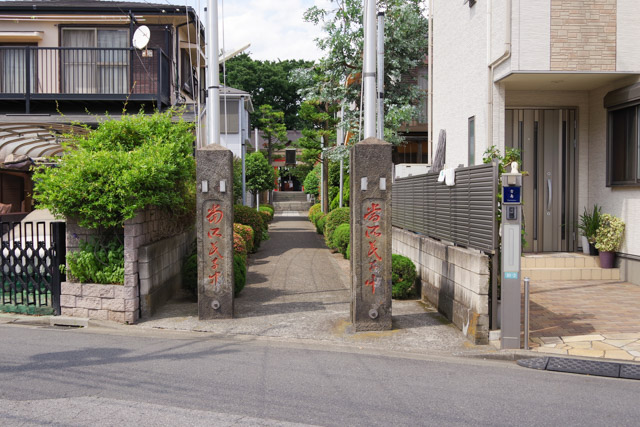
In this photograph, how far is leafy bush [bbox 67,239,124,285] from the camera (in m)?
8.88

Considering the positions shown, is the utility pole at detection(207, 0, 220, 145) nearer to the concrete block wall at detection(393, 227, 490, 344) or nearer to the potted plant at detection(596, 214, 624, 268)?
the concrete block wall at detection(393, 227, 490, 344)

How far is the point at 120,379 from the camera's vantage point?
19.0ft

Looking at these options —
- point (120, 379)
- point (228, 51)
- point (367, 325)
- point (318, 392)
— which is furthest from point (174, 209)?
point (228, 51)

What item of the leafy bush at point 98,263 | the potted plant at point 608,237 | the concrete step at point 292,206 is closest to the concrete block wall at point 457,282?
the potted plant at point 608,237

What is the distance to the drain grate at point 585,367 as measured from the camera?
6.32 metres

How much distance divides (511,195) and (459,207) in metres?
1.81

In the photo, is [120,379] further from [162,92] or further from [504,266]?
[162,92]

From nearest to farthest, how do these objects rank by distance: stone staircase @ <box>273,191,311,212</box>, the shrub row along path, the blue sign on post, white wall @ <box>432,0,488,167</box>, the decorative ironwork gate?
the blue sign on post < the shrub row along path < the decorative ironwork gate < white wall @ <box>432,0,488,167</box> < stone staircase @ <box>273,191,311,212</box>

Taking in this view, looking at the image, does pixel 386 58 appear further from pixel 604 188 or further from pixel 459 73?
pixel 604 188

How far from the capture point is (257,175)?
36406 millimetres

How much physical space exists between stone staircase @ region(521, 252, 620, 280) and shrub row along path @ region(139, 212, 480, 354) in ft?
9.88

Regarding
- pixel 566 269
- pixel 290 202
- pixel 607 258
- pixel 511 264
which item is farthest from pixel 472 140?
pixel 290 202

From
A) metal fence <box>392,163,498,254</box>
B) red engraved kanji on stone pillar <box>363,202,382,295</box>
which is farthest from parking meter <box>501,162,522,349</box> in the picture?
red engraved kanji on stone pillar <box>363,202,382,295</box>

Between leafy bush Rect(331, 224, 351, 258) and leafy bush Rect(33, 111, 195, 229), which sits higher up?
leafy bush Rect(33, 111, 195, 229)
